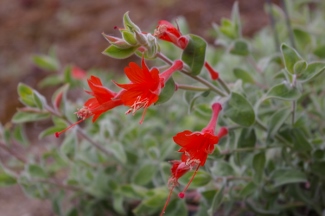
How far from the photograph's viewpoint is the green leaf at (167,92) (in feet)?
3.46

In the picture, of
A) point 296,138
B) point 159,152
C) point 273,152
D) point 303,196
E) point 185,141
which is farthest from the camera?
point 159,152

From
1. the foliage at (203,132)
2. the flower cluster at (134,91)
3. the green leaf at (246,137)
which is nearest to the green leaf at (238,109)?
the foliage at (203,132)

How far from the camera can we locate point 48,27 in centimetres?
367

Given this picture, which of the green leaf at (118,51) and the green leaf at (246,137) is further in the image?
the green leaf at (246,137)

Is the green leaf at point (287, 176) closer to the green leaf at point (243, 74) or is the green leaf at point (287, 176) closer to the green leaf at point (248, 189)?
the green leaf at point (248, 189)

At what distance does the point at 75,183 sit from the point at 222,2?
2199 millimetres

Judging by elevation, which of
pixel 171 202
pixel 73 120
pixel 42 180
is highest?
pixel 73 120

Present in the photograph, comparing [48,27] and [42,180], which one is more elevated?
[48,27]

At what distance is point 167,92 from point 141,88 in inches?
3.2

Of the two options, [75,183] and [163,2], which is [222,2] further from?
[75,183]

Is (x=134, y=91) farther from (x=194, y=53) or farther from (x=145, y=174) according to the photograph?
(x=145, y=174)

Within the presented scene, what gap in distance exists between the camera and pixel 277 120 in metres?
1.32

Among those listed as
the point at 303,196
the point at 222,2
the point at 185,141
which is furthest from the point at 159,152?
the point at 222,2

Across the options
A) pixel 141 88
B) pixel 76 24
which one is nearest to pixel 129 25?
pixel 141 88
